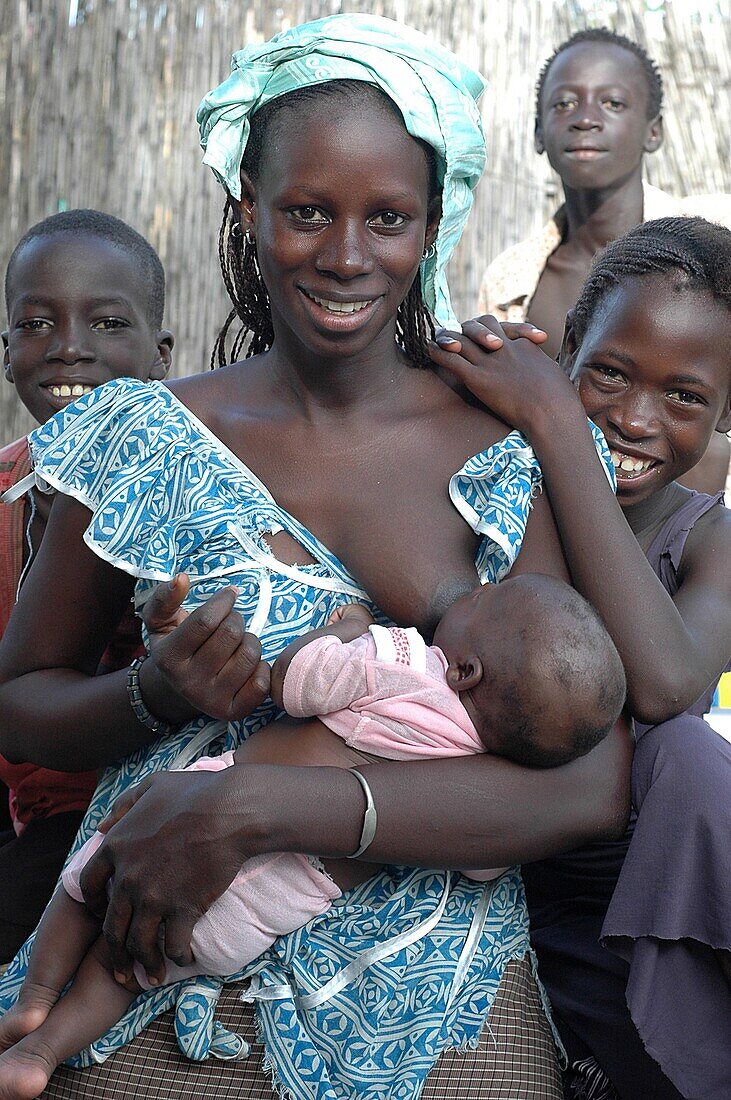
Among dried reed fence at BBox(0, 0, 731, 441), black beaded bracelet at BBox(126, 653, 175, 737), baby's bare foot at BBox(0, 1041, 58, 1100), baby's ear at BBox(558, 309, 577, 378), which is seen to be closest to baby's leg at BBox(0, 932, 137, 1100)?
baby's bare foot at BBox(0, 1041, 58, 1100)

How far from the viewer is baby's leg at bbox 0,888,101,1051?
6.57 ft

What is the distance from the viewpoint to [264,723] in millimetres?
2234

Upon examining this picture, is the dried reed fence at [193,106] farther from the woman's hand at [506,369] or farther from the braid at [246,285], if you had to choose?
the woman's hand at [506,369]

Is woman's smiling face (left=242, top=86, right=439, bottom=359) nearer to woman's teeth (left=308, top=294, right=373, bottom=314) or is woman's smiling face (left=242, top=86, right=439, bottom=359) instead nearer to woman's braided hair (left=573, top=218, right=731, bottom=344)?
woman's teeth (left=308, top=294, right=373, bottom=314)

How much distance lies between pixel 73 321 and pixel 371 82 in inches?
54.4

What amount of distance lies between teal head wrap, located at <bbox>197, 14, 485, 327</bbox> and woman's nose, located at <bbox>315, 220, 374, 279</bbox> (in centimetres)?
20

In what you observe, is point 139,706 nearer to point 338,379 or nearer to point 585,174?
point 338,379

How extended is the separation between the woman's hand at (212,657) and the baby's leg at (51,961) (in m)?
0.38

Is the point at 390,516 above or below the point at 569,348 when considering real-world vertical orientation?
below

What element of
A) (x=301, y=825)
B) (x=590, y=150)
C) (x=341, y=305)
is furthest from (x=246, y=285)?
(x=590, y=150)

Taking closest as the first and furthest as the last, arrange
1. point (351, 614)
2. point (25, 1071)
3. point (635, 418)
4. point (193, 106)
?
point (25, 1071) < point (351, 614) < point (635, 418) < point (193, 106)

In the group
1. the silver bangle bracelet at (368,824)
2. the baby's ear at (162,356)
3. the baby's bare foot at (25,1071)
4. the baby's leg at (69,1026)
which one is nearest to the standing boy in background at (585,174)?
the baby's ear at (162,356)

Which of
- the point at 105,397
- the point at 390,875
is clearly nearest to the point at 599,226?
the point at 105,397

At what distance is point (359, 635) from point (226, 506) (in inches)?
12.8
